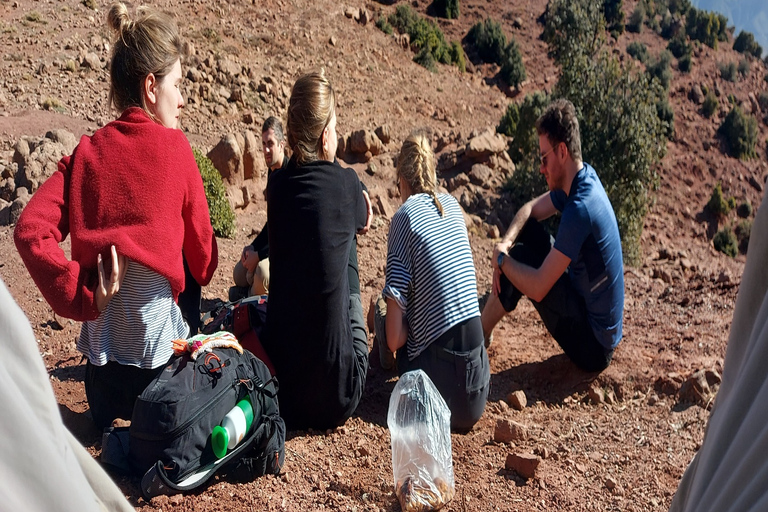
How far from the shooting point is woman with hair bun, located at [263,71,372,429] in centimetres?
310

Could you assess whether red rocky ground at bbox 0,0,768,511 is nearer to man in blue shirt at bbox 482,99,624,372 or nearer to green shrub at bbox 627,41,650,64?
man in blue shirt at bbox 482,99,624,372

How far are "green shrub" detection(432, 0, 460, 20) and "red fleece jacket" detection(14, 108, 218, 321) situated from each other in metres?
25.1

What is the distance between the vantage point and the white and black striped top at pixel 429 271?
3.34m

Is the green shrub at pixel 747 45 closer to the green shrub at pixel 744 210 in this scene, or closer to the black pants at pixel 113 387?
the green shrub at pixel 744 210

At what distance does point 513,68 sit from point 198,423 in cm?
2199

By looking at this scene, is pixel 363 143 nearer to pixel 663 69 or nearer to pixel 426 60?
pixel 426 60

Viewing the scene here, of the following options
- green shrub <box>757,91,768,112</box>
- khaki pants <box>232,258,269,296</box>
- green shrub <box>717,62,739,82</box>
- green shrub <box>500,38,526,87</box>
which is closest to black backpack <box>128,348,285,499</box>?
khaki pants <box>232,258,269,296</box>

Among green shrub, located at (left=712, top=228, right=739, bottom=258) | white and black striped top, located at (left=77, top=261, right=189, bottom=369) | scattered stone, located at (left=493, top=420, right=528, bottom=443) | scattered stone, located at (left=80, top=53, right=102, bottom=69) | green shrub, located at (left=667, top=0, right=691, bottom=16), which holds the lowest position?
green shrub, located at (left=712, top=228, right=739, bottom=258)

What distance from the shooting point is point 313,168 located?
122 inches

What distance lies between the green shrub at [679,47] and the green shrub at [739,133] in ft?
20.2

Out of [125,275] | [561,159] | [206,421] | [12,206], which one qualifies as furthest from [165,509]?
[12,206]

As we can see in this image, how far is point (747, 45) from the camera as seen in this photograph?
30188mm

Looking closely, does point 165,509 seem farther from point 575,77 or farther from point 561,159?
point 575,77

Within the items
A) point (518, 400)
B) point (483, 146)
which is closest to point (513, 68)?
point (483, 146)
